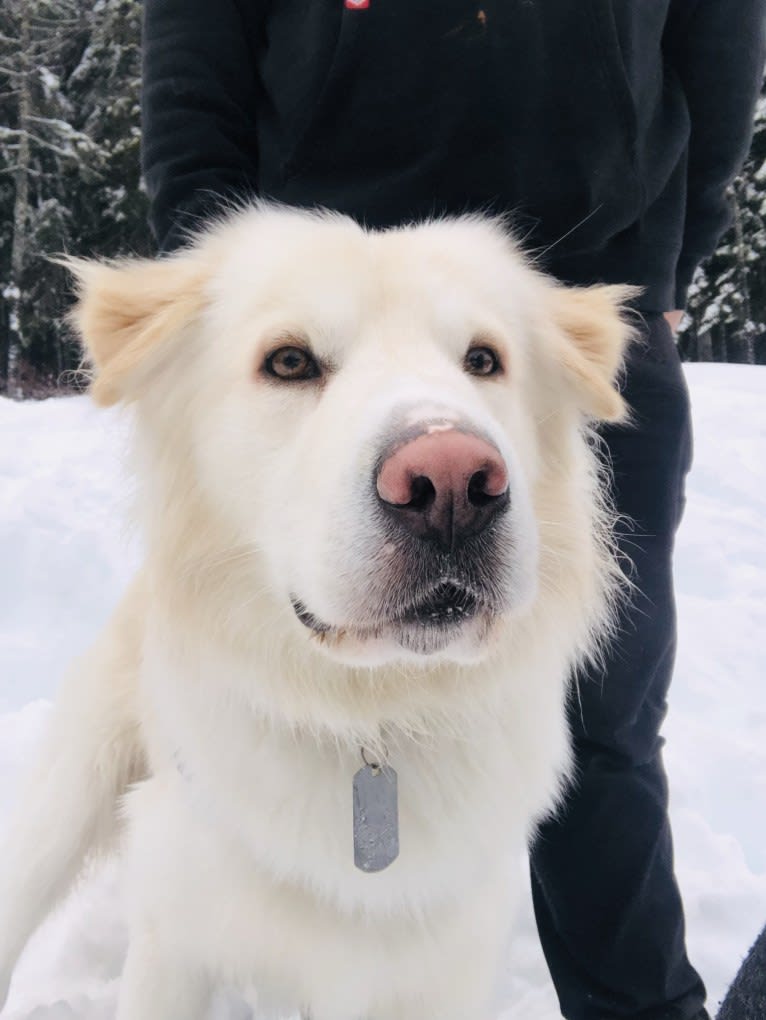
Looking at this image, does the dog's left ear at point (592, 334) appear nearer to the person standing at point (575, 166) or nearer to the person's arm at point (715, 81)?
the person standing at point (575, 166)

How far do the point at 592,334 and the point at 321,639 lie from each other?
0.93 meters

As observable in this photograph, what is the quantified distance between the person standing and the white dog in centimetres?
13

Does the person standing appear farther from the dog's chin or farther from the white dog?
the dog's chin

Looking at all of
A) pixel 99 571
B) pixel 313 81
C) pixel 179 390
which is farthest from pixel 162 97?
pixel 99 571

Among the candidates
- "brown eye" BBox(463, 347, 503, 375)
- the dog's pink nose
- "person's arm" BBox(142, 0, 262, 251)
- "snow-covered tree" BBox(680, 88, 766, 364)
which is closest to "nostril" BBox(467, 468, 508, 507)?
the dog's pink nose

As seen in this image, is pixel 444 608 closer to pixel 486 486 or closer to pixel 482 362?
pixel 486 486

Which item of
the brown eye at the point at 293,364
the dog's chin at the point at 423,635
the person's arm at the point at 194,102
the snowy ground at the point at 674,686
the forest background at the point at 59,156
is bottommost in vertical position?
the snowy ground at the point at 674,686

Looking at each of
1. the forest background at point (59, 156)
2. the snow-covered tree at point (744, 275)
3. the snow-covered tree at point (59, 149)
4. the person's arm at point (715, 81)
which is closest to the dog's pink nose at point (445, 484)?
the person's arm at point (715, 81)

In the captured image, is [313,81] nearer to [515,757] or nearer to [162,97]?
[162,97]

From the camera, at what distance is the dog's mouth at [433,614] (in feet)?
4.18

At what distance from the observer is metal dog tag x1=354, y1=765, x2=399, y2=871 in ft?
5.16

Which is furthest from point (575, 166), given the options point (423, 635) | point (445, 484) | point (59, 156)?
point (59, 156)

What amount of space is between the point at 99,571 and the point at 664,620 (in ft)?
10.6

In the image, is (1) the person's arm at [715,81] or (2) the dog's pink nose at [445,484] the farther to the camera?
(1) the person's arm at [715,81]
